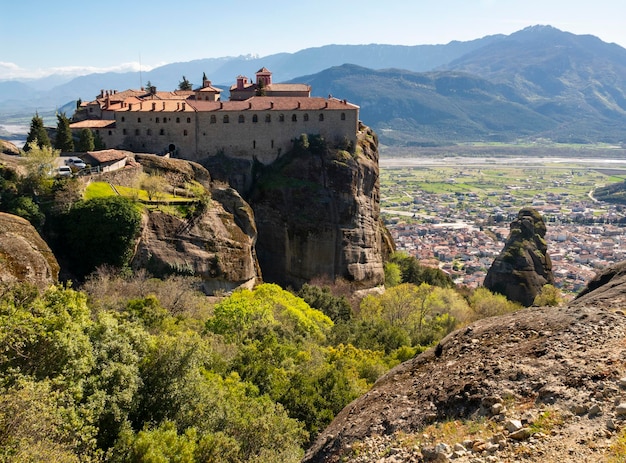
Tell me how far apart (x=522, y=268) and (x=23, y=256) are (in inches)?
2260

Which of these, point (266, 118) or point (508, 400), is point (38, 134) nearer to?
point (266, 118)

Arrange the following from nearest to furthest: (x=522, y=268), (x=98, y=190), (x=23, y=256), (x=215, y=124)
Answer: (x=23, y=256)
(x=98, y=190)
(x=215, y=124)
(x=522, y=268)

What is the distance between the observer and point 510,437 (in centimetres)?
1261

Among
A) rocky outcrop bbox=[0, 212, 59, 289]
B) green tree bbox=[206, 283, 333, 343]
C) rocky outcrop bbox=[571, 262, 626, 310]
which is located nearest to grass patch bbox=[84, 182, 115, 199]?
rocky outcrop bbox=[0, 212, 59, 289]

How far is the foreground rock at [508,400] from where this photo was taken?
40.5ft

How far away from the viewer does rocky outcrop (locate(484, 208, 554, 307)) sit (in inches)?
2788

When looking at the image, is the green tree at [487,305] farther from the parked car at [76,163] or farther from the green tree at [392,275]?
the parked car at [76,163]

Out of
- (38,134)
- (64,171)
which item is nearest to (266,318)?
(64,171)

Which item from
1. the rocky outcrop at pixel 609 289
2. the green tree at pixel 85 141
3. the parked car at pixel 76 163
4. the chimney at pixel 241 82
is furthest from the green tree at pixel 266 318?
the chimney at pixel 241 82

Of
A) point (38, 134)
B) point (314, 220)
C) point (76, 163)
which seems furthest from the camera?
point (314, 220)

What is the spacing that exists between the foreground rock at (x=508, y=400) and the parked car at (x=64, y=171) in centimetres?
3515

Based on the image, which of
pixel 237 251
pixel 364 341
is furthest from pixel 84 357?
pixel 237 251

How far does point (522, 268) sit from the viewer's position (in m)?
72.1

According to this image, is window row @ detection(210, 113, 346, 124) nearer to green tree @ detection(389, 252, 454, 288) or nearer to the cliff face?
the cliff face
